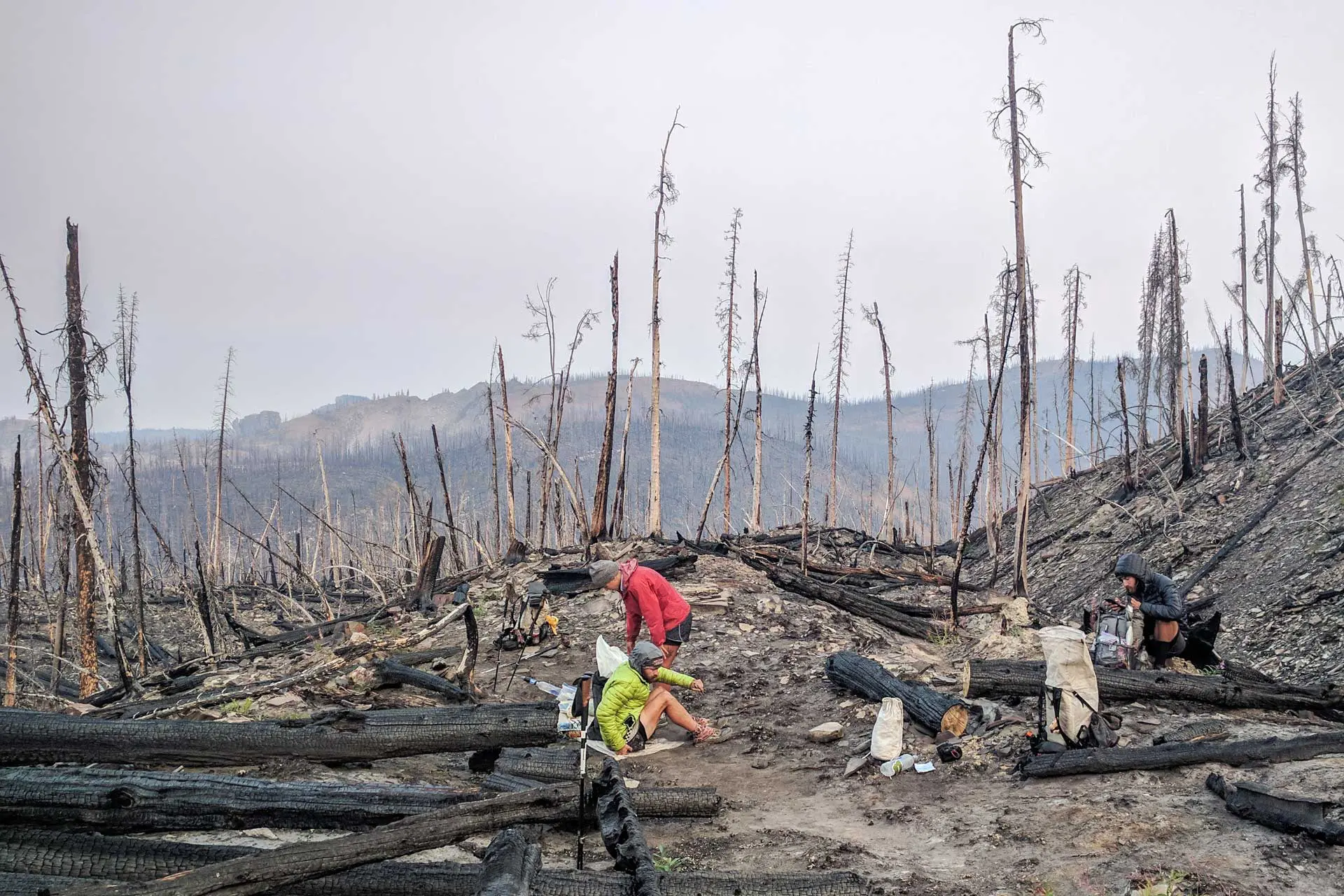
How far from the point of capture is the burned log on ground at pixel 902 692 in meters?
6.62

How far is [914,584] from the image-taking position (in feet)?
49.0

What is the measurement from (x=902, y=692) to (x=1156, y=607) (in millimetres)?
2459

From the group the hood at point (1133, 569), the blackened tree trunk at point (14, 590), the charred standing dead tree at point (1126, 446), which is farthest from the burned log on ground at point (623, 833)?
the charred standing dead tree at point (1126, 446)

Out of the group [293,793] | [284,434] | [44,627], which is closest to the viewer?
[293,793]

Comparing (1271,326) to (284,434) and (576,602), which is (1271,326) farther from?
(284,434)

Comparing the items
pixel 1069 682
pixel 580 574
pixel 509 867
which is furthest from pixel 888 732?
pixel 580 574

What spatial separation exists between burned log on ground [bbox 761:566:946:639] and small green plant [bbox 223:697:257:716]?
24.6 ft

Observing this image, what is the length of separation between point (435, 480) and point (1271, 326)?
322 ft

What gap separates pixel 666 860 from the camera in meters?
4.53

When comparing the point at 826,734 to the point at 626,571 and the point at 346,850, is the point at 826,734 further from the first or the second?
the point at 346,850

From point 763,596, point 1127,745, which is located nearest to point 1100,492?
point 763,596

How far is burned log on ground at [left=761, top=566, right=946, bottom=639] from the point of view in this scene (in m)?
11.6

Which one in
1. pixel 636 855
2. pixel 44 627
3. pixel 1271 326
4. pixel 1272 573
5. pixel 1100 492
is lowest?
pixel 44 627

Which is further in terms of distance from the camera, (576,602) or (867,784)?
(576,602)
